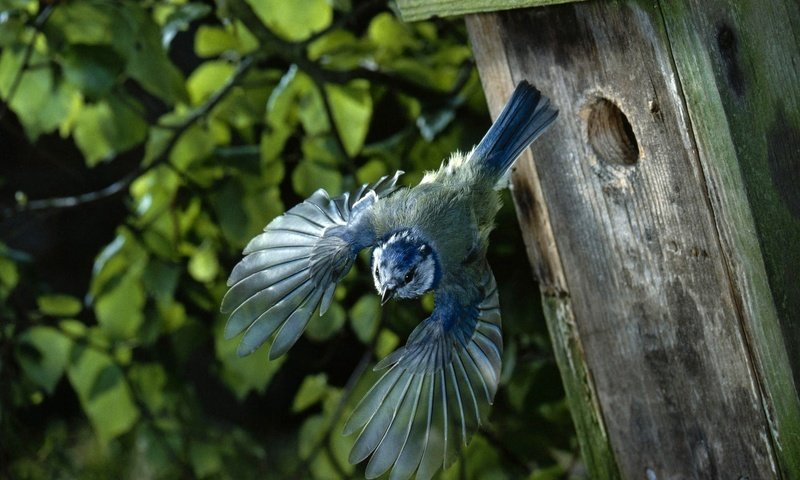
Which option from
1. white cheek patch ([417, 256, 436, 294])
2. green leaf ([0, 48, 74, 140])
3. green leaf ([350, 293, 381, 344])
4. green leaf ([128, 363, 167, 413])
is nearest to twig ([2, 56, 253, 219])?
green leaf ([0, 48, 74, 140])

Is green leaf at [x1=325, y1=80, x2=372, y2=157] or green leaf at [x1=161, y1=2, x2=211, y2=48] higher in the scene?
green leaf at [x1=161, y1=2, x2=211, y2=48]

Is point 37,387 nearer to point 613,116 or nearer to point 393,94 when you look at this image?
point 393,94

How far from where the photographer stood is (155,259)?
2.14 meters

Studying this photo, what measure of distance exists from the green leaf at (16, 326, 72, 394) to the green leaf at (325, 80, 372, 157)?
75cm

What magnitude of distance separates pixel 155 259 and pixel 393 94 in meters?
0.62

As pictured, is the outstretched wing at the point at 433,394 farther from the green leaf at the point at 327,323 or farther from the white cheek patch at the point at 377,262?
the green leaf at the point at 327,323

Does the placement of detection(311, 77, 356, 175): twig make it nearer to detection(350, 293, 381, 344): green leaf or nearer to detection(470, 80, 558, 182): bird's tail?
detection(350, 293, 381, 344): green leaf

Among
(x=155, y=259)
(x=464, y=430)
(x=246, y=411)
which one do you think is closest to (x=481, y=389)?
(x=464, y=430)

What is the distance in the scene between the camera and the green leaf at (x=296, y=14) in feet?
6.40

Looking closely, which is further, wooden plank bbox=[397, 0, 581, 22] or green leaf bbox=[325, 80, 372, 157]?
green leaf bbox=[325, 80, 372, 157]

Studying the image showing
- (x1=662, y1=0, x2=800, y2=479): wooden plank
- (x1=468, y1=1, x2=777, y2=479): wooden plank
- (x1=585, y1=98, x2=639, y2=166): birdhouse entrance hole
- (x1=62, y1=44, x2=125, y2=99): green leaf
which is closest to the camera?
(x1=662, y1=0, x2=800, y2=479): wooden plank

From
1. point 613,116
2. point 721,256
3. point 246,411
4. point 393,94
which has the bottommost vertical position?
point 246,411

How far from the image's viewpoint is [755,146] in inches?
49.4

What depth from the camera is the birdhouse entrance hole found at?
1450 mm
